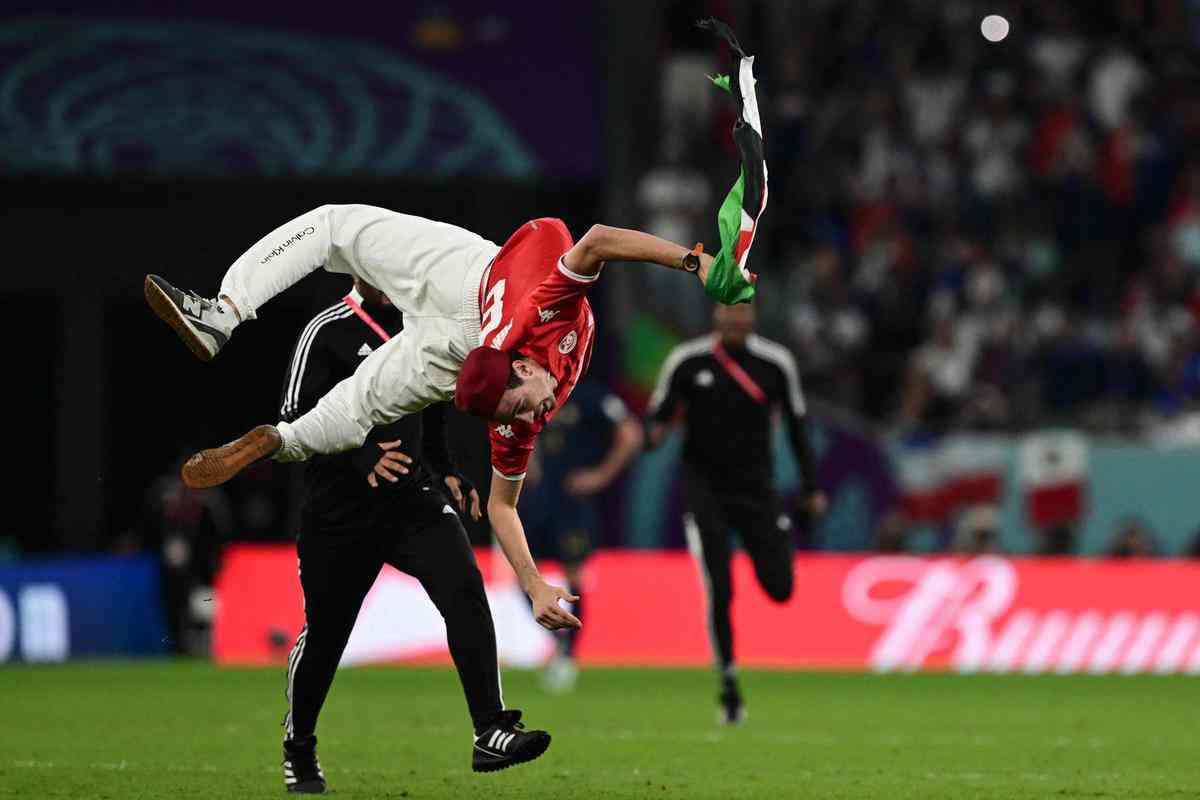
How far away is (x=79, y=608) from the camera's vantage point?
19938mm

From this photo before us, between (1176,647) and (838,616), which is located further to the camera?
(838,616)

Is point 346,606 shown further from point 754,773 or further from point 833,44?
point 833,44

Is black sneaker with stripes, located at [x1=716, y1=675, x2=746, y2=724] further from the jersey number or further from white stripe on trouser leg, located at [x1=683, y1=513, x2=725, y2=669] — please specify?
the jersey number

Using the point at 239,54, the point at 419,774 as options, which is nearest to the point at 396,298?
the point at 419,774

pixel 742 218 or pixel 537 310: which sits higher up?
pixel 742 218

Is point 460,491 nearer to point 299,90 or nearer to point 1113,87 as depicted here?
point 299,90

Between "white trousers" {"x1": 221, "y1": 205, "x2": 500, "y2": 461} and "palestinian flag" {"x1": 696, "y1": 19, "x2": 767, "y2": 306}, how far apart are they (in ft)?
3.88

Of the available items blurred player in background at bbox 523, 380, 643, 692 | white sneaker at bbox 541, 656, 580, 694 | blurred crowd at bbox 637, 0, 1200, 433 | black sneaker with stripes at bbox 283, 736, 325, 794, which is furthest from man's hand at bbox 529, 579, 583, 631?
blurred crowd at bbox 637, 0, 1200, 433

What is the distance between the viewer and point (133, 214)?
22.0m

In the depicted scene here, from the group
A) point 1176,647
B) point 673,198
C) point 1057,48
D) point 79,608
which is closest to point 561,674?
point 79,608

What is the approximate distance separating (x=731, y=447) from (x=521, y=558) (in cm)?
550

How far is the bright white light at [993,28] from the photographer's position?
985 inches

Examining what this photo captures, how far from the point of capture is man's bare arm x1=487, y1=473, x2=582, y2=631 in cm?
813

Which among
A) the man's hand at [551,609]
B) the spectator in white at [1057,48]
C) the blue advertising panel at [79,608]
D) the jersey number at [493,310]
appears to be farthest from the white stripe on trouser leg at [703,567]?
the spectator in white at [1057,48]
